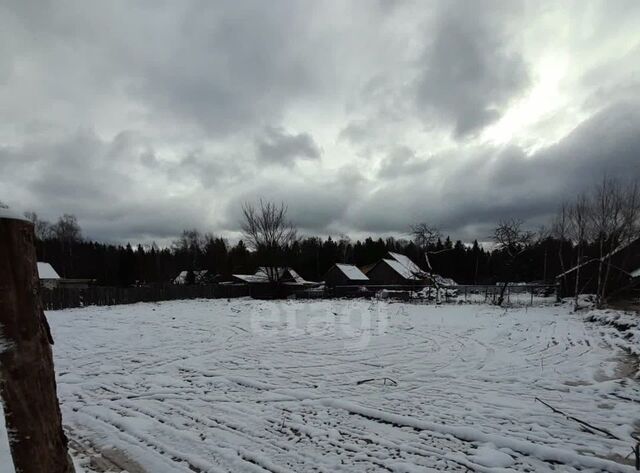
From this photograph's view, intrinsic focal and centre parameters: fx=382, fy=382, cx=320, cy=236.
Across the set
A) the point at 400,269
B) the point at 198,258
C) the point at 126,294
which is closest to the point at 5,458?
the point at 126,294

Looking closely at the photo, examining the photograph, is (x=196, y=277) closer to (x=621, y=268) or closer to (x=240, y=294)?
(x=240, y=294)

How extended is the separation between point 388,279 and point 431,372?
4154cm

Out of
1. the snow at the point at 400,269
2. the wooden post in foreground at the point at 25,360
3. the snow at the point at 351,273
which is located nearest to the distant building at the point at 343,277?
the snow at the point at 351,273

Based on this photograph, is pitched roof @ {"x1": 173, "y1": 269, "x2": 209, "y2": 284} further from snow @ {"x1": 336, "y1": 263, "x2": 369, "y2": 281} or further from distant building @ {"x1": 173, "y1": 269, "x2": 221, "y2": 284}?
snow @ {"x1": 336, "y1": 263, "x2": 369, "y2": 281}

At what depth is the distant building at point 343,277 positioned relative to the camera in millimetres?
46753

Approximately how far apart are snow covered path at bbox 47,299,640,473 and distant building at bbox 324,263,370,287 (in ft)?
114

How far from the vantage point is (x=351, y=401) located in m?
5.94

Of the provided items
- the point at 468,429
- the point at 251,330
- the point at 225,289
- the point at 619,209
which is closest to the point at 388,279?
the point at 225,289

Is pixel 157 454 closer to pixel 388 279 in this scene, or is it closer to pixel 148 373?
pixel 148 373

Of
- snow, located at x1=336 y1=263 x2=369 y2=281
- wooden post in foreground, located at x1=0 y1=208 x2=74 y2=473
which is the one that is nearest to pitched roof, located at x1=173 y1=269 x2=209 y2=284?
snow, located at x1=336 y1=263 x2=369 y2=281

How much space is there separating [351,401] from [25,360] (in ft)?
15.7

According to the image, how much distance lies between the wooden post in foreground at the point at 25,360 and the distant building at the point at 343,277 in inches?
1749

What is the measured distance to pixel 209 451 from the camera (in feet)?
14.1

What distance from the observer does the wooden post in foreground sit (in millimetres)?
2012
